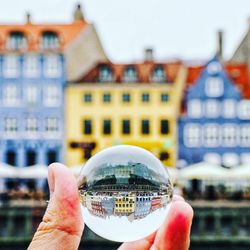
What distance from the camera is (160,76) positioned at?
43188 mm

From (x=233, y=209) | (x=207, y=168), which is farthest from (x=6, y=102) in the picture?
(x=233, y=209)

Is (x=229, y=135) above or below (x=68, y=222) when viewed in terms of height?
below

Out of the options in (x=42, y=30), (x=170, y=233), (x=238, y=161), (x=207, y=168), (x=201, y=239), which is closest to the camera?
(x=170, y=233)

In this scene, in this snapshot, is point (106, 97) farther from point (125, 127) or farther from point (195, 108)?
point (195, 108)

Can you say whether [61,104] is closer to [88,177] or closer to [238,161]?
[238,161]

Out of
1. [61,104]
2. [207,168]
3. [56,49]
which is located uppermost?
[56,49]

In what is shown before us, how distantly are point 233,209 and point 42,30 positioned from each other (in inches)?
768

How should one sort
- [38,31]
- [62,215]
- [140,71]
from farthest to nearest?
[38,31] < [140,71] < [62,215]

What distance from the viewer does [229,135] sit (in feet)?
140

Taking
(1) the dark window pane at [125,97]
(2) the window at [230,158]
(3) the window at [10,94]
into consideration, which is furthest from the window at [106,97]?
(2) the window at [230,158]

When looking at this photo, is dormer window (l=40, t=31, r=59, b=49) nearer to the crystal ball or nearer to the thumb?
the crystal ball

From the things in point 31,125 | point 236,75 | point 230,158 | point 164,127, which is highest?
point 236,75

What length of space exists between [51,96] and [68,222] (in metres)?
41.4

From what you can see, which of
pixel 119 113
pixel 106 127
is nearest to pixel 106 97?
pixel 119 113
